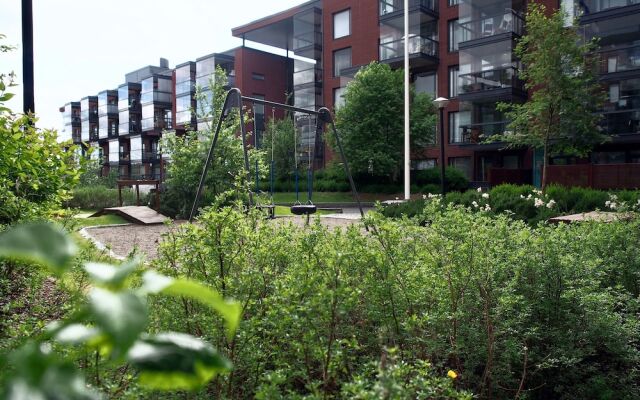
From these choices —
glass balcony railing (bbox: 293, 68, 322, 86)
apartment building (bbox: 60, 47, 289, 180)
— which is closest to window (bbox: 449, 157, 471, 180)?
glass balcony railing (bbox: 293, 68, 322, 86)

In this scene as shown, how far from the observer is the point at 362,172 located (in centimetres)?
2905

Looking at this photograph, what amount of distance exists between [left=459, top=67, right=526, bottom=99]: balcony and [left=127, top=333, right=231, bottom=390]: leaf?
88.8 feet

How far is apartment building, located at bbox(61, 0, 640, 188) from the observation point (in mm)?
22375

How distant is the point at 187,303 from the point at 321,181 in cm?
2739

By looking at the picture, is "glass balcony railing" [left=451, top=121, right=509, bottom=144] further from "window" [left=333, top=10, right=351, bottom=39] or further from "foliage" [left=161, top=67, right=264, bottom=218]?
"foliage" [left=161, top=67, right=264, bottom=218]

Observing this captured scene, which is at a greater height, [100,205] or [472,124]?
[472,124]

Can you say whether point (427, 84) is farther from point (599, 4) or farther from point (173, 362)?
point (173, 362)

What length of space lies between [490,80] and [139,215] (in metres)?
18.9

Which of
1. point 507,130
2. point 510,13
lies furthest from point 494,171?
point 510,13

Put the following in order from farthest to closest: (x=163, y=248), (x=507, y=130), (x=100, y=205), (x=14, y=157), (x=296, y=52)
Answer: (x=296, y=52) → (x=507, y=130) → (x=100, y=205) → (x=14, y=157) → (x=163, y=248)

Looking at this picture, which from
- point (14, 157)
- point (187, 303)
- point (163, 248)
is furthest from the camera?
point (14, 157)

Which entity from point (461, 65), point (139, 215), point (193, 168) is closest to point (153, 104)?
point (461, 65)

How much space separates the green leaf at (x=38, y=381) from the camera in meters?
0.44

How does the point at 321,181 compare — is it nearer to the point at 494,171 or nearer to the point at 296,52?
the point at 494,171
